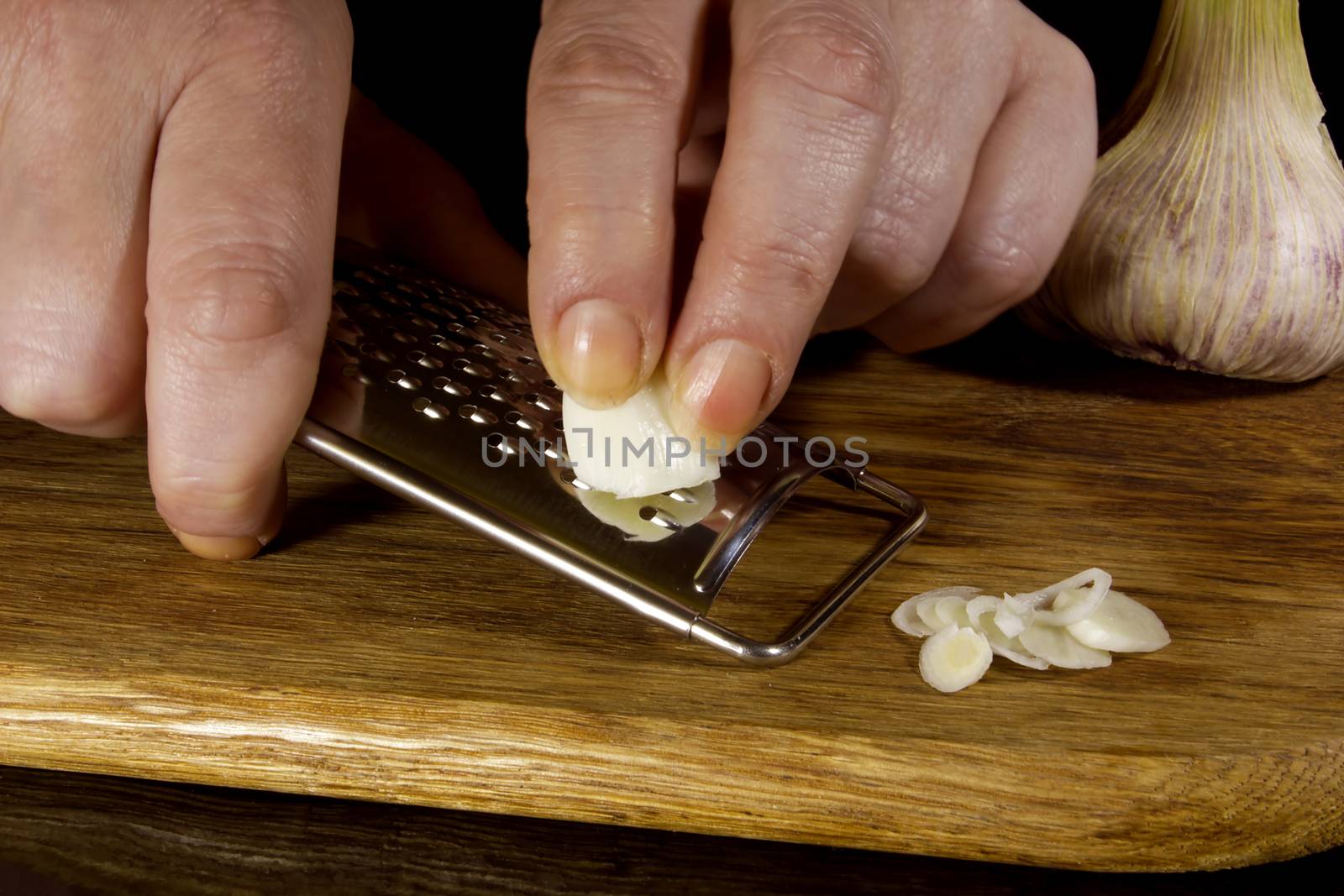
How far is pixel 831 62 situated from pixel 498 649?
0.39 metres

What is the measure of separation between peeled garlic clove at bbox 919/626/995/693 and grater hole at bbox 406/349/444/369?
38 cm

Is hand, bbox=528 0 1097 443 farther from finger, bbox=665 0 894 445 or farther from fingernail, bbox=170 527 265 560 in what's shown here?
fingernail, bbox=170 527 265 560

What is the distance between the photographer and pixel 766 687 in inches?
26.7

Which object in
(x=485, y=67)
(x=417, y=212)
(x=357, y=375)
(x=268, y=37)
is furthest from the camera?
(x=485, y=67)

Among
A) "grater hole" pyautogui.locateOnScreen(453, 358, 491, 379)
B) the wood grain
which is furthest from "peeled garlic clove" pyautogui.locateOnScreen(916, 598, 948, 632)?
"grater hole" pyautogui.locateOnScreen(453, 358, 491, 379)

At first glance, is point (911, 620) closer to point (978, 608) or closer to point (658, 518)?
point (978, 608)

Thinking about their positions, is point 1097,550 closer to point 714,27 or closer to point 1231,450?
point 1231,450

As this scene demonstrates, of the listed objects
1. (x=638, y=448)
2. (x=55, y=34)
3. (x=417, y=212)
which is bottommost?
(x=417, y=212)

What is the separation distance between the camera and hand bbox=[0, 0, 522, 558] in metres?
0.67

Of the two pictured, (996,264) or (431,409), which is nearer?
(431,409)

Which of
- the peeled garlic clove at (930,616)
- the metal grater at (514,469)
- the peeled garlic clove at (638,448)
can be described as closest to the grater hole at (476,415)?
the metal grater at (514,469)

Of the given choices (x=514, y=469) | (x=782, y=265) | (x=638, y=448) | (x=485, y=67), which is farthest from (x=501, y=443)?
(x=485, y=67)

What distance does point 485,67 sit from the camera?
1.38 metres

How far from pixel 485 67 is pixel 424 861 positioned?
983 mm
